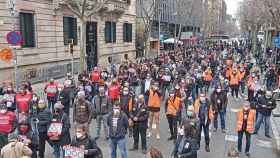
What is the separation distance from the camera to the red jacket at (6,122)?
30.2ft

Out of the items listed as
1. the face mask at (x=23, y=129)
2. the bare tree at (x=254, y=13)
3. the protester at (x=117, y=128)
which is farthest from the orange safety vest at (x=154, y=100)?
the bare tree at (x=254, y=13)

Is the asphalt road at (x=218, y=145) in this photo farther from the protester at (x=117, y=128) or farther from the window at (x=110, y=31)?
the window at (x=110, y=31)

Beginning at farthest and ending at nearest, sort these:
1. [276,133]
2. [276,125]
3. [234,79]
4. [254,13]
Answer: [254,13]
[234,79]
[276,125]
[276,133]

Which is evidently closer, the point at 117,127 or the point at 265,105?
the point at 117,127

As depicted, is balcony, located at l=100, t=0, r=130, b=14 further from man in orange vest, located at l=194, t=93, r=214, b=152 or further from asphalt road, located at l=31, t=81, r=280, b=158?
man in orange vest, located at l=194, t=93, r=214, b=152

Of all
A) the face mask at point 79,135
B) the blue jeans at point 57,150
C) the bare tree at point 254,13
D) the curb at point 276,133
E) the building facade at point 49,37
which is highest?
the bare tree at point 254,13

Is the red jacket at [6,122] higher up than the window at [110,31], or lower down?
lower down

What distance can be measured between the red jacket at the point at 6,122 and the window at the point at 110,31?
84.9ft

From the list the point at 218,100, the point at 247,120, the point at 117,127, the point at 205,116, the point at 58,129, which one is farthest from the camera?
the point at 218,100

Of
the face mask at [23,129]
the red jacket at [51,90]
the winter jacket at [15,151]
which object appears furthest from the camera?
the red jacket at [51,90]

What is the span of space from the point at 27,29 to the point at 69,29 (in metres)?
5.60

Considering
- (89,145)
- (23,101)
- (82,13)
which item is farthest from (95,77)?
(89,145)

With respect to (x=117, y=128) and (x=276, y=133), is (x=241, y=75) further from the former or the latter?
(x=117, y=128)

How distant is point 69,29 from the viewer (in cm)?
2820
